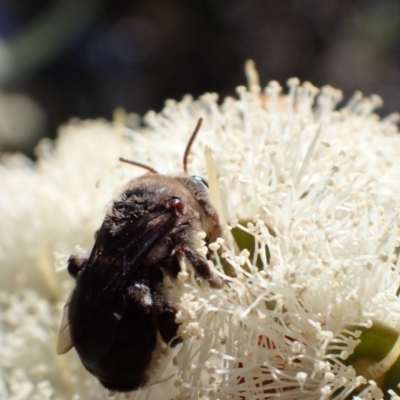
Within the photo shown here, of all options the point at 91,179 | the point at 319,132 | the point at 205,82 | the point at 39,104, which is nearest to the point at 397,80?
the point at 205,82

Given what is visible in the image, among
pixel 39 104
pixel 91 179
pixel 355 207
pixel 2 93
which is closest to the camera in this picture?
pixel 355 207

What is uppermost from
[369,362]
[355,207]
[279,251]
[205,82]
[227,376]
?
[205,82]

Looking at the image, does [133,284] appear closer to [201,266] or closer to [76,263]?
[201,266]

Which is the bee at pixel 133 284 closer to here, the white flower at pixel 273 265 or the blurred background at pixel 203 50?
the white flower at pixel 273 265

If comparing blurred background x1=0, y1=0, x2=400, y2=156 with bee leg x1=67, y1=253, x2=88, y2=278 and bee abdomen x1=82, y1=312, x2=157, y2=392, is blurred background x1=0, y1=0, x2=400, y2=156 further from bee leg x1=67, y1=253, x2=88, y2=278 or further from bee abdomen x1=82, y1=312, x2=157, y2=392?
bee abdomen x1=82, y1=312, x2=157, y2=392

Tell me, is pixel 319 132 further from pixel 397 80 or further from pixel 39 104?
pixel 397 80
